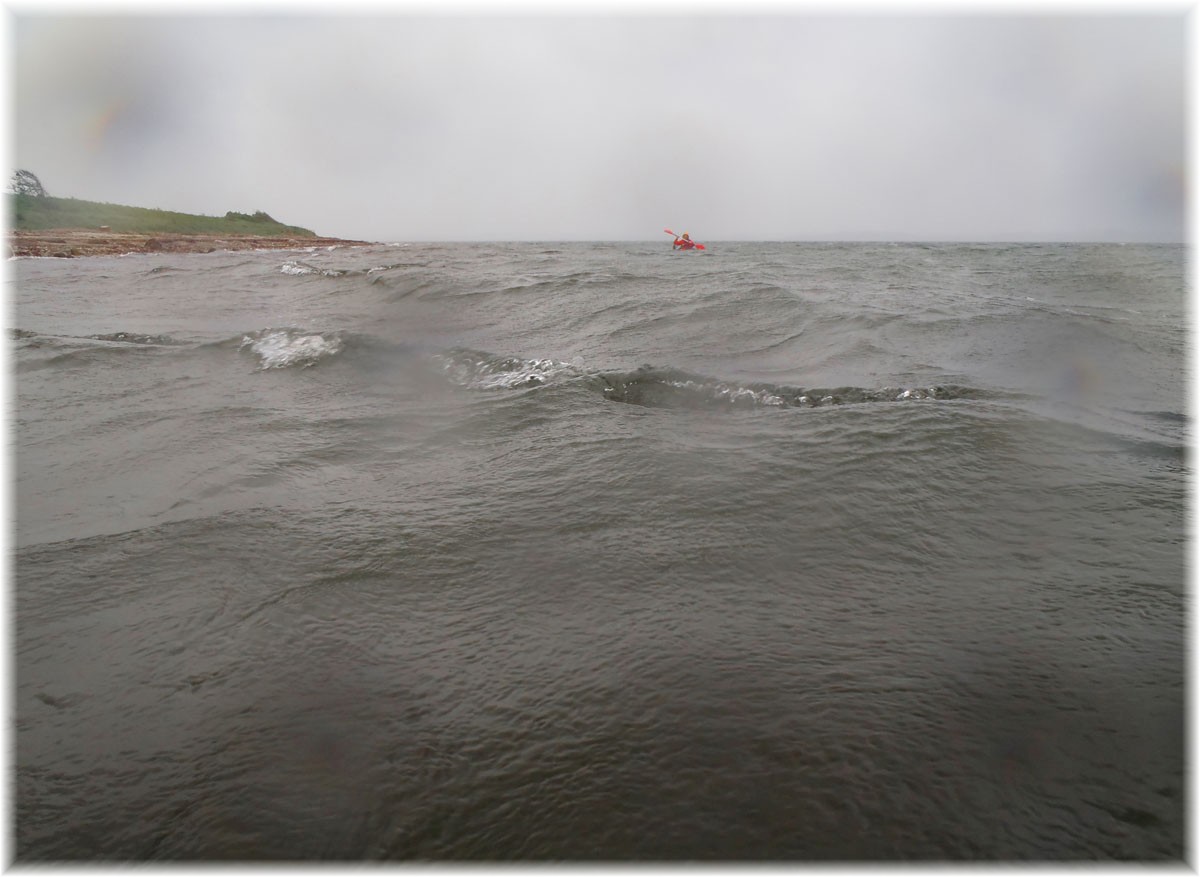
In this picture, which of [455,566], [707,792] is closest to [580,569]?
[455,566]

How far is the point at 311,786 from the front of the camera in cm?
225

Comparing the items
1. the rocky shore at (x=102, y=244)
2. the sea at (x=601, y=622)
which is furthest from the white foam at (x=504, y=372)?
the rocky shore at (x=102, y=244)

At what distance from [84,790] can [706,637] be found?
254cm

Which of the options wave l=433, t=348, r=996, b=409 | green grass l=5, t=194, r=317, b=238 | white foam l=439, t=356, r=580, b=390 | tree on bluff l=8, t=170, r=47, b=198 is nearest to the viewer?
wave l=433, t=348, r=996, b=409

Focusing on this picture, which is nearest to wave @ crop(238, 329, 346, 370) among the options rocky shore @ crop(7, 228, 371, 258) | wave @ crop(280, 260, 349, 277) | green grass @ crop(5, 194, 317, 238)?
wave @ crop(280, 260, 349, 277)

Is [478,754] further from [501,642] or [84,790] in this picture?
[84,790]

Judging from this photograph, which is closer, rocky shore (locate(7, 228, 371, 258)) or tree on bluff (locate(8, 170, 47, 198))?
rocky shore (locate(7, 228, 371, 258))

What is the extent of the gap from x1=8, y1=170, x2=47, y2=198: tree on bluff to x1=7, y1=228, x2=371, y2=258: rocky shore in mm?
18395

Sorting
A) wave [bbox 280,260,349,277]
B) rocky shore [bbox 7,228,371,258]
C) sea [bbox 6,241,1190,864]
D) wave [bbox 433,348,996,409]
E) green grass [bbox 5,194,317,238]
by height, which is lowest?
sea [bbox 6,241,1190,864]

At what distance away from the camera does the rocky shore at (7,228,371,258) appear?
101 ft

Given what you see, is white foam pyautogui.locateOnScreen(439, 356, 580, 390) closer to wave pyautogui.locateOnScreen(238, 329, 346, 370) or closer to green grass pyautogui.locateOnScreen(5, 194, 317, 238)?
wave pyautogui.locateOnScreen(238, 329, 346, 370)

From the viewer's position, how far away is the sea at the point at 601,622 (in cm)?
215

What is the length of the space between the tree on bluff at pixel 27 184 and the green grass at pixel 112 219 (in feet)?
16.4

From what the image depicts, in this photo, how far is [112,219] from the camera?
49719mm
